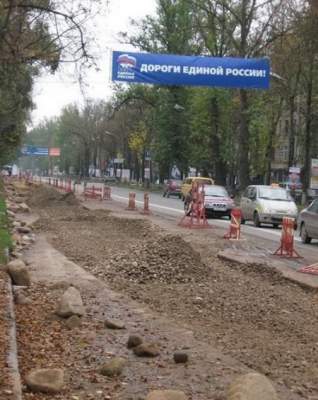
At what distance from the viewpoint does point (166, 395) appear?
18.5 ft

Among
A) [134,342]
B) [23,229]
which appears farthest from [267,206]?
[134,342]

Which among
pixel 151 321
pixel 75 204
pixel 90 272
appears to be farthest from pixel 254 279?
pixel 75 204

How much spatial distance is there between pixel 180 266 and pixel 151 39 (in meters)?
57.7

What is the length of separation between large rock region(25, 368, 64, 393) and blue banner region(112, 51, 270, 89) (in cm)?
2427

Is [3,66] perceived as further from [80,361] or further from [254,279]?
[80,361]

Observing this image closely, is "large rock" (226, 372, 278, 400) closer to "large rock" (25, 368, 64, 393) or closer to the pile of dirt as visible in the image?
"large rock" (25, 368, 64, 393)

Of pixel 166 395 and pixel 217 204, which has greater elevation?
pixel 217 204

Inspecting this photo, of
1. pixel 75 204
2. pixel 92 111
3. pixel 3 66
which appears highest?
pixel 92 111

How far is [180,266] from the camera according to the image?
1281 cm

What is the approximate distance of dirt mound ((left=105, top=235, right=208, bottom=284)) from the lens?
12.4m

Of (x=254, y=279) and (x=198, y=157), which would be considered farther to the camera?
(x=198, y=157)

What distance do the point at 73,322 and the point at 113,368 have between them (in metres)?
2.13

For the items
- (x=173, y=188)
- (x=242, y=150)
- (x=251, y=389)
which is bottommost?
(x=251, y=389)

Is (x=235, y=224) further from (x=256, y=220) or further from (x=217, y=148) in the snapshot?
(x=217, y=148)
